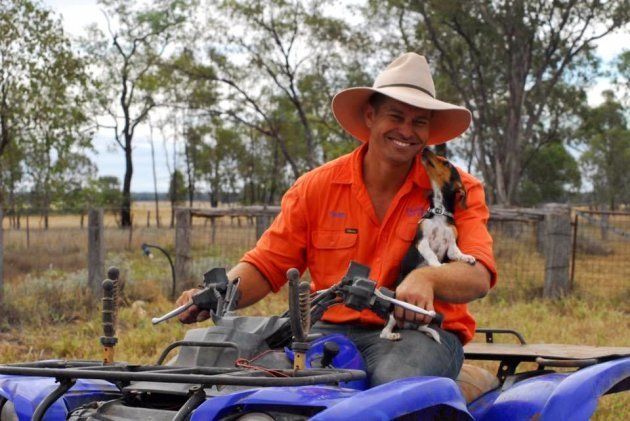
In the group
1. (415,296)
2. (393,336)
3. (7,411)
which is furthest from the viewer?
(393,336)

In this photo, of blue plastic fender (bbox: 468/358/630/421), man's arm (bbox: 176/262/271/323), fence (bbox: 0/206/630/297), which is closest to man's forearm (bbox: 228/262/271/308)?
man's arm (bbox: 176/262/271/323)

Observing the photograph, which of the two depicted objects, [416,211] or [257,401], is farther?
[416,211]

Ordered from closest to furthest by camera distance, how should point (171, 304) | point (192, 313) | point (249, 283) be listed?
point (192, 313) < point (249, 283) < point (171, 304)

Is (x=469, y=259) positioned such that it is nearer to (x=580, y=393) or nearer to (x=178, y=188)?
(x=580, y=393)

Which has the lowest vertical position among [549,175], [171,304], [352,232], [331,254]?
[171,304]

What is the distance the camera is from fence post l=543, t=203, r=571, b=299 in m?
11.6

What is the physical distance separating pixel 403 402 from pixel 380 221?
5.00ft

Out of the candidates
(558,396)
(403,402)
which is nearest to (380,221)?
(558,396)

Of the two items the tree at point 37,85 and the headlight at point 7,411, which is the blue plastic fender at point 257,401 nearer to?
the headlight at point 7,411

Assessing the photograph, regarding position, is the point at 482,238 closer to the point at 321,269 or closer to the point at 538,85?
the point at 321,269

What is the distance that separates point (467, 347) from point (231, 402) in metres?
1.97

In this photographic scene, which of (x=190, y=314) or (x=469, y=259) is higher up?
(x=469, y=259)

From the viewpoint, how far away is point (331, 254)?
4.05 meters

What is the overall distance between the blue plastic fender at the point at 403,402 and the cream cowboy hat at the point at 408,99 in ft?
4.71
